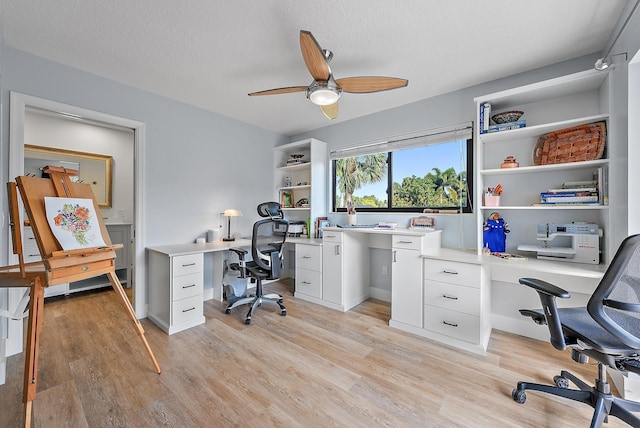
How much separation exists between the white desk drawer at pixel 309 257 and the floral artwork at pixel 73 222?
2.08 m

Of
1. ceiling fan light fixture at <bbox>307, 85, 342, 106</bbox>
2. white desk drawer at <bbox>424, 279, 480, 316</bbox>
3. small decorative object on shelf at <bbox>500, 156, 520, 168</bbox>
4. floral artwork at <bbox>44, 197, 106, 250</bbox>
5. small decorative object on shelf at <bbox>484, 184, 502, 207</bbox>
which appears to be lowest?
white desk drawer at <bbox>424, 279, 480, 316</bbox>

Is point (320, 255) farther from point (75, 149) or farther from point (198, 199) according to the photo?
point (75, 149)

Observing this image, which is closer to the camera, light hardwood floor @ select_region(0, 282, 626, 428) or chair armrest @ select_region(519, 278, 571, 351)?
chair armrest @ select_region(519, 278, 571, 351)

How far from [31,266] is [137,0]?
1.74 meters

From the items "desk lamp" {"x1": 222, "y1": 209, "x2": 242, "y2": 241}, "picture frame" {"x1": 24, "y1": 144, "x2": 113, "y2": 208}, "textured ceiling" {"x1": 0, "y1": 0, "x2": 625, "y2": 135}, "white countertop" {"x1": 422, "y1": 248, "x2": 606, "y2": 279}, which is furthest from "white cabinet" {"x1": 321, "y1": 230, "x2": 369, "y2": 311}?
"picture frame" {"x1": 24, "y1": 144, "x2": 113, "y2": 208}

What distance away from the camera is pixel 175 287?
249cm

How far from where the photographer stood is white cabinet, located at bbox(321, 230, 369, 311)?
300cm

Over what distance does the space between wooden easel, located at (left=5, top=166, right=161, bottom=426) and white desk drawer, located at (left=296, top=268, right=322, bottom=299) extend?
1.89m

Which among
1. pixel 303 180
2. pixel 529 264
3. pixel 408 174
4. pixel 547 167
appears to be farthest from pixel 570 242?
pixel 303 180

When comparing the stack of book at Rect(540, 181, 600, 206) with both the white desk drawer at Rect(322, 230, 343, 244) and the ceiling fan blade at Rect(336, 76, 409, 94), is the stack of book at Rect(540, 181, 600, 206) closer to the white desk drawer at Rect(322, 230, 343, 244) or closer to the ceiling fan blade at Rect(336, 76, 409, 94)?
the ceiling fan blade at Rect(336, 76, 409, 94)

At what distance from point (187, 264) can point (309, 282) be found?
1448 millimetres

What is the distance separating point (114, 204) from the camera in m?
4.05

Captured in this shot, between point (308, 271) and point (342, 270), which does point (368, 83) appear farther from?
point (308, 271)

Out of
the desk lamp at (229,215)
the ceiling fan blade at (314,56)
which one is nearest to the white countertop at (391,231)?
the desk lamp at (229,215)
